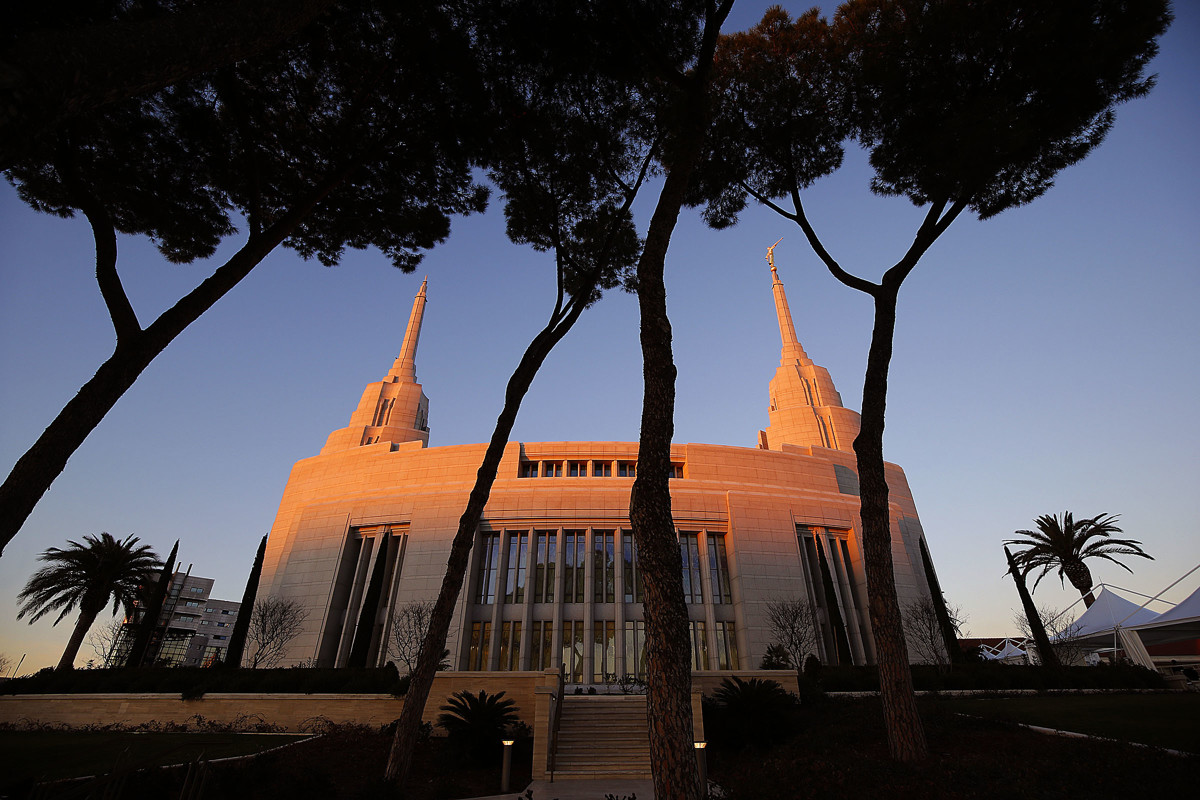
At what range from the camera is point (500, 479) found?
3231 cm

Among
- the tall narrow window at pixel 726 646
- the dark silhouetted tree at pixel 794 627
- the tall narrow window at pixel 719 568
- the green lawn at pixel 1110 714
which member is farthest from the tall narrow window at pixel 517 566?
the green lawn at pixel 1110 714

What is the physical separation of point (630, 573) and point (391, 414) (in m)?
22.6

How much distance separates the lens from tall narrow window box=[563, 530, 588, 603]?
29969 mm

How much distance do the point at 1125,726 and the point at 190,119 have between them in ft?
67.9

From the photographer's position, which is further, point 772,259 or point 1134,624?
point 772,259

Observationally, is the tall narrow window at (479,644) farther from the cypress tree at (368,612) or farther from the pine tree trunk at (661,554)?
the pine tree trunk at (661,554)

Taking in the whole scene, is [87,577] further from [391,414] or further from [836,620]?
[836,620]

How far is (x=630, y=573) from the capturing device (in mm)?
30594

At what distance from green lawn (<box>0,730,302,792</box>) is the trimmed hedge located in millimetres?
1806

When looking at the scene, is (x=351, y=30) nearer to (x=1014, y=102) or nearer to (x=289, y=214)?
(x=289, y=214)

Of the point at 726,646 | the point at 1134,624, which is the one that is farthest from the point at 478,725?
the point at 1134,624

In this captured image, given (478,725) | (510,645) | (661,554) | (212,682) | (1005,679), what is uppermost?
(510,645)

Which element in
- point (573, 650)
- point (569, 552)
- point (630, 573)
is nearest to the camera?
point (573, 650)

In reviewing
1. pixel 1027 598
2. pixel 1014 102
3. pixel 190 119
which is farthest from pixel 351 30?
pixel 1027 598
